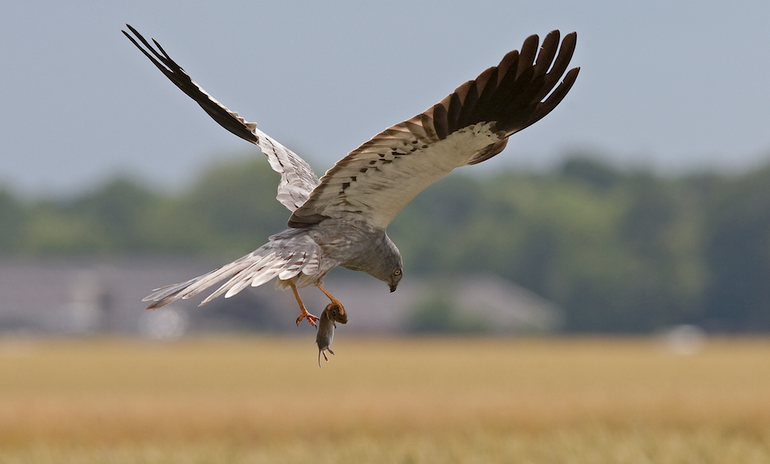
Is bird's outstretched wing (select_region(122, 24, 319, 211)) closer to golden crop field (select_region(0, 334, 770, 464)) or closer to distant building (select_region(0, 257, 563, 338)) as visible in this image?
golden crop field (select_region(0, 334, 770, 464))

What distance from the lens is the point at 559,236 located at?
107 m

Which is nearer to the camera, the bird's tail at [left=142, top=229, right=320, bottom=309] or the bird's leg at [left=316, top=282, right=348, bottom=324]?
the bird's leg at [left=316, top=282, right=348, bottom=324]

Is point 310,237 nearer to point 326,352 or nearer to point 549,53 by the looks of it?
point 326,352

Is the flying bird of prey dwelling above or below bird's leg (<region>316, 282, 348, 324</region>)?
above

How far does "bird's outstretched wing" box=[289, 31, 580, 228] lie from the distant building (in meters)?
83.4

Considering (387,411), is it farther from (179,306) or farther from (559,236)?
(559,236)

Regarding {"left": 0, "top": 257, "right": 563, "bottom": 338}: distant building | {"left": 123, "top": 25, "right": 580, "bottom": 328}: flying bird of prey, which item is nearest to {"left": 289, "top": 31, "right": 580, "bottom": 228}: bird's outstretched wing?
{"left": 123, "top": 25, "right": 580, "bottom": 328}: flying bird of prey

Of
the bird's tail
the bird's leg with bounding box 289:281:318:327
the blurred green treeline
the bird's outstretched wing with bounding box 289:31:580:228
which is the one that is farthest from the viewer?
the blurred green treeline

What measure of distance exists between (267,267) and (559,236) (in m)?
105

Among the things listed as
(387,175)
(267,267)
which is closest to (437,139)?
(387,175)

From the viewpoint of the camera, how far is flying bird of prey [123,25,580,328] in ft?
13.2

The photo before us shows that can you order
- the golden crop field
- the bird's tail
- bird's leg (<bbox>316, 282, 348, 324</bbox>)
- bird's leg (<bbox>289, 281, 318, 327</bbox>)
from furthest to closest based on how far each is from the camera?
the golden crop field → bird's leg (<bbox>289, 281, 318, 327</bbox>) → the bird's tail → bird's leg (<bbox>316, 282, 348, 324</bbox>)

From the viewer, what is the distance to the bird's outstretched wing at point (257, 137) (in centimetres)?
477

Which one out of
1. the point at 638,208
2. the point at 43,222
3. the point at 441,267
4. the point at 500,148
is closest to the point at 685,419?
the point at 500,148
